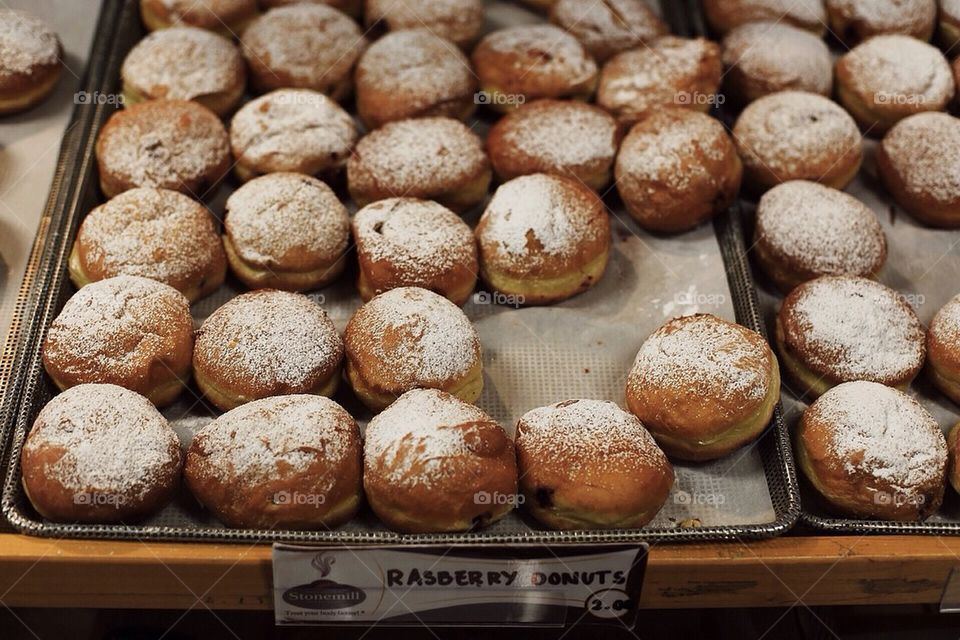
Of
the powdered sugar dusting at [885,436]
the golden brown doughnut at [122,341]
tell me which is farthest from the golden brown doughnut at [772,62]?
the golden brown doughnut at [122,341]

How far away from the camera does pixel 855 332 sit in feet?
7.50

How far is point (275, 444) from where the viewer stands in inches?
75.5

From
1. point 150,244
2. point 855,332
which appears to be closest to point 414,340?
point 150,244

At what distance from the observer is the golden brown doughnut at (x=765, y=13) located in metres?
3.15

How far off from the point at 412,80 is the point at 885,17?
5.51ft

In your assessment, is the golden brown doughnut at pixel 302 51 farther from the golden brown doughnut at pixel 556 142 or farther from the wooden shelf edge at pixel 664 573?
the wooden shelf edge at pixel 664 573

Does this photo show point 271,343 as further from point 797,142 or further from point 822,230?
point 797,142

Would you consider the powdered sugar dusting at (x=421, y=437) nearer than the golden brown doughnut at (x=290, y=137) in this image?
Yes

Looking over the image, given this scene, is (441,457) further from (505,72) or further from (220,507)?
(505,72)

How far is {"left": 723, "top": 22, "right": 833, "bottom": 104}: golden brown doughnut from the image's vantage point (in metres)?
2.94

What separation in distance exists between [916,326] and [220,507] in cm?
177

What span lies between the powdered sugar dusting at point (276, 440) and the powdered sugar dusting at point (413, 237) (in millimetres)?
483

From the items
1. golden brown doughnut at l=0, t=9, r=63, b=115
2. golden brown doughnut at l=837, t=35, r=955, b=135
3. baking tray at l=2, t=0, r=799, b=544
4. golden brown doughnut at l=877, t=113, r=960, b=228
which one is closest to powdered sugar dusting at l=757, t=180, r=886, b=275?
baking tray at l=2, t=0, r=799, b=544

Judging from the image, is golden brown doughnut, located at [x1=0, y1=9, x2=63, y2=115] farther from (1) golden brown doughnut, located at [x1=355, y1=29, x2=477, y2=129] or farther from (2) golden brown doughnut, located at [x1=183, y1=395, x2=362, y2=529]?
(2) golden brown doughnut, located at [x1=183, y1=395, x2=362, y2=529]
